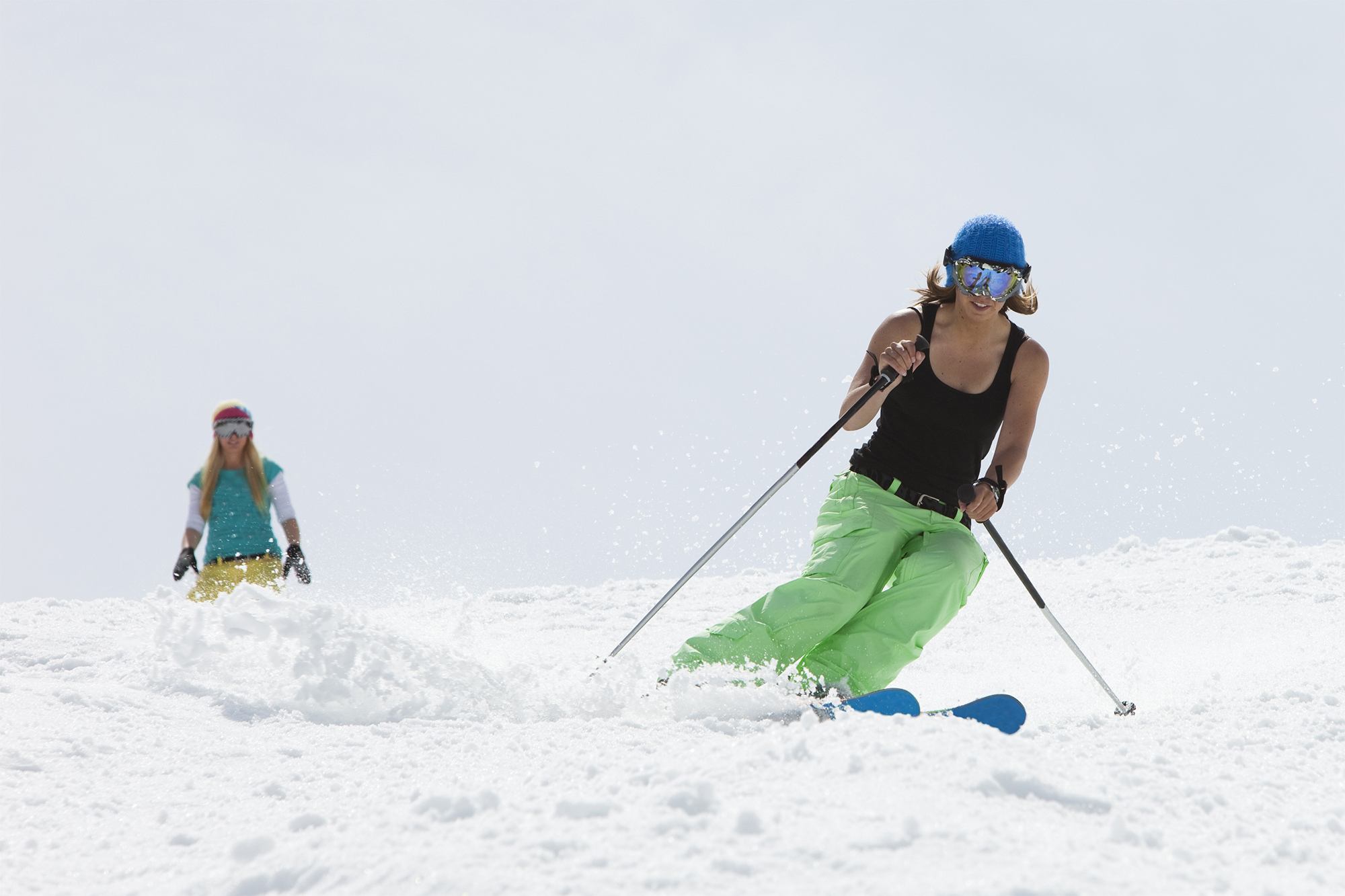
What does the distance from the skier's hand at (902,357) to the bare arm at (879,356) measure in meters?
0.02

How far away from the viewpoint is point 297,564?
725 cm

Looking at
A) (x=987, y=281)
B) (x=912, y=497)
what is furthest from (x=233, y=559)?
(x=987, y=281)

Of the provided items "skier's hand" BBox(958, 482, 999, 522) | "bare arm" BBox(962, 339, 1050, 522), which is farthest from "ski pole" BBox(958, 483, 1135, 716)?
"bare arm" BBox(962, 339, 1050, 522)

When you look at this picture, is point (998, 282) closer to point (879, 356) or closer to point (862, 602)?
point (879, 356)

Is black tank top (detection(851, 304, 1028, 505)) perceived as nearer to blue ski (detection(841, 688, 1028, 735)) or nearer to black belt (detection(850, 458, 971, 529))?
black belt (detection(850, 458, 971, 529))

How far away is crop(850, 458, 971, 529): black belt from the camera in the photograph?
4051 mm

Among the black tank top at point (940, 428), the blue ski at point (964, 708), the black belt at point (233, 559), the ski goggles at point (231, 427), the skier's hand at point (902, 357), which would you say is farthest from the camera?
the ski goggles at point (231, 427)

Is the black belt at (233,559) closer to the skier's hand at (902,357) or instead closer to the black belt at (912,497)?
the black belt at (912,497)

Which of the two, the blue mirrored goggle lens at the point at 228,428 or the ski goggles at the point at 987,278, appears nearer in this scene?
the ski goggles at the point at 987,278

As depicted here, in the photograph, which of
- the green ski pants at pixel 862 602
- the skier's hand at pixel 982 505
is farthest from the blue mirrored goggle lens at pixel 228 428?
the skier's hand at pixel 982 505

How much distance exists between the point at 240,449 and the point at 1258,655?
20.9 feet

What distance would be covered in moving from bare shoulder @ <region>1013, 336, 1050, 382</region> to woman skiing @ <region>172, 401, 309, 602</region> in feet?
16.6

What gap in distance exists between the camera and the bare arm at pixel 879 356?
4062 mm

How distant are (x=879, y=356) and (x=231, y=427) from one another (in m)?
4.91
